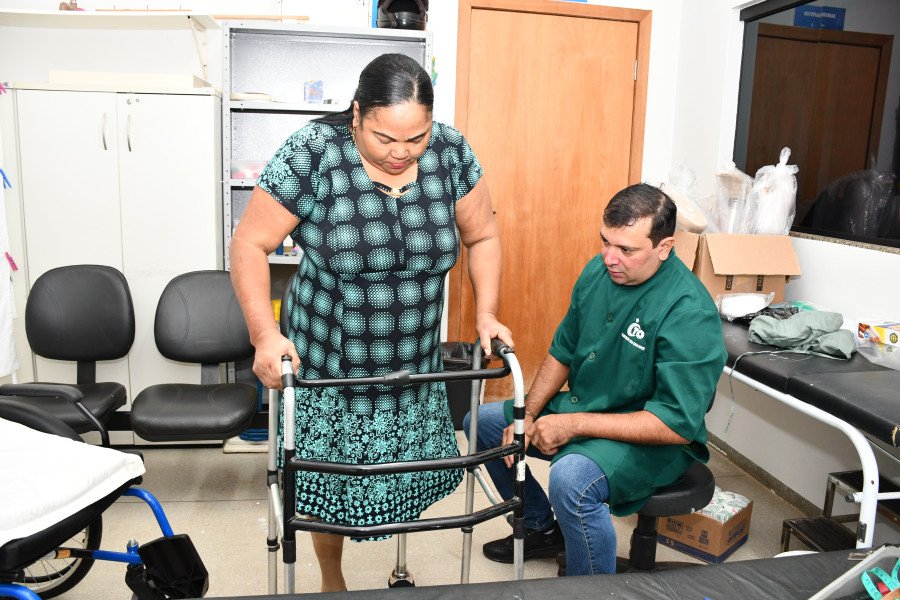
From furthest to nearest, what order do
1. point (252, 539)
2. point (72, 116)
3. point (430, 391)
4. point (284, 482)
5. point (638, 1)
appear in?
point (638, 1) < point (72, 116) < point (252, 539) < point (430, 391) < point (284, 482)

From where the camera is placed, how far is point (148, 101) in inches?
123

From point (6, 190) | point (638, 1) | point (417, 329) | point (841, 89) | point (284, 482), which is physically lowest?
point (284, 482)

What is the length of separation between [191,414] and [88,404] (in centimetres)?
40

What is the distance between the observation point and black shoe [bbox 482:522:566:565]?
7.88 feet

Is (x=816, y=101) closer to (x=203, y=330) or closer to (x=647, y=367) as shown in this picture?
(x=647, y=367)

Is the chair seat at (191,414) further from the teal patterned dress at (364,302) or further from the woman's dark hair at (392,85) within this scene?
the woman's dark hair at (392,85)

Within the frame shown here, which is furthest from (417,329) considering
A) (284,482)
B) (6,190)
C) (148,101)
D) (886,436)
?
(6,190)

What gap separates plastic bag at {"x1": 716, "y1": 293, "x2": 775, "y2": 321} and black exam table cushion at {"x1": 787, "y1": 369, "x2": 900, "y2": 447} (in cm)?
63

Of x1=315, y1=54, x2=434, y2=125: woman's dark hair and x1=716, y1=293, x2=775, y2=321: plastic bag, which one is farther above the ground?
x1=315, y1=54, x2=434, y2=125: woman's dark hair

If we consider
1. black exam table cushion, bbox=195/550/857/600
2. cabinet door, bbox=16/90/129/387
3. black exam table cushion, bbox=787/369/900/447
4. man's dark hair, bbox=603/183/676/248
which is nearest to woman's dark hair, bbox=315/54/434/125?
man's dark hair, bbox=603/183/676/248

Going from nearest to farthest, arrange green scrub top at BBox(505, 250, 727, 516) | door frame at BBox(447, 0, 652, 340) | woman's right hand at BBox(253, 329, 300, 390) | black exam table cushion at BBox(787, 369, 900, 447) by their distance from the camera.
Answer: woman's right hand at BBox(253, 329, 300, 390), black exam table cushion at BBox(787, 369, 900, 447), green scrub top at BBox(505, 250, 727, 516), door frame at BBox(447, 0, 652, 340)

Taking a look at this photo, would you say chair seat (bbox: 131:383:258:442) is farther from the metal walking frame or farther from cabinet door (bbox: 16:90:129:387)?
the metal walking frame

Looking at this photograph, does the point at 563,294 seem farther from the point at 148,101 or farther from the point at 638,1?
the point at 148,101

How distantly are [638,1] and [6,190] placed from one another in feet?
10.5
